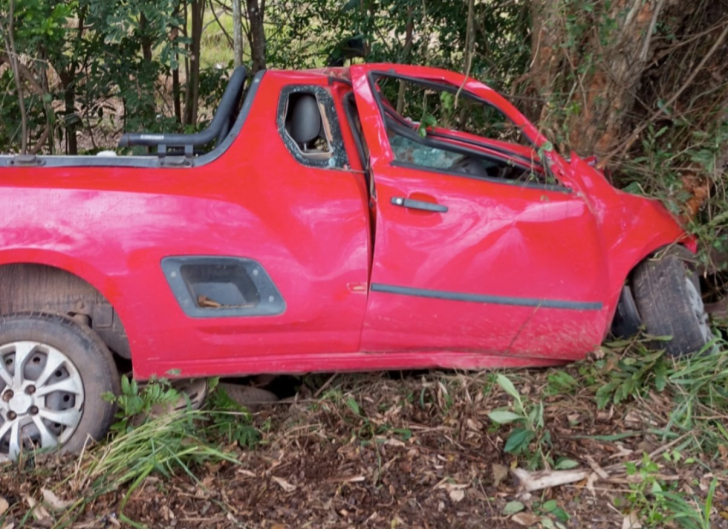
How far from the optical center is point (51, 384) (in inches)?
125

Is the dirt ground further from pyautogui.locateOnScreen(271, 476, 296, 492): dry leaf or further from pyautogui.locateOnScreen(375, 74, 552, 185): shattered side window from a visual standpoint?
pyautogui.locateOnScreen(375, 74, 552, 185): shattered side window

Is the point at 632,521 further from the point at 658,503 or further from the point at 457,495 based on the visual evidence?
the point at 457,495

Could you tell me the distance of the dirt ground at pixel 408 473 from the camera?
2.84 metres

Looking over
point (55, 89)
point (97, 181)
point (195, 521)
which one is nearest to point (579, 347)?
point (195, 521)

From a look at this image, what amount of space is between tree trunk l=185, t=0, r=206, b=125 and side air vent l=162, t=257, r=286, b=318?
12.6ft

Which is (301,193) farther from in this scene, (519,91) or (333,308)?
(519,91)

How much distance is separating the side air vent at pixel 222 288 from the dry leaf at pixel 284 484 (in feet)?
2.37

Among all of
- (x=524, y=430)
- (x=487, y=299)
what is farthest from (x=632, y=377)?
(x=487, y=299)

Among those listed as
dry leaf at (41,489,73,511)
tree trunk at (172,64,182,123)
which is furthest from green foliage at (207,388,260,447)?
tree trunk at (172,64,182,123)

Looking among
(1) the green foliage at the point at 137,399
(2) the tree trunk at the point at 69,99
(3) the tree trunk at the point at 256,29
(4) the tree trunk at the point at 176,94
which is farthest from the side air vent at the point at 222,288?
(3) the tree trunk at the point at 256,29

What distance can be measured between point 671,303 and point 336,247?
5.80 feet

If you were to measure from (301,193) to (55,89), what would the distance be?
4041 mm

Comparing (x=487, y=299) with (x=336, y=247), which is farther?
(x=487, y=299)

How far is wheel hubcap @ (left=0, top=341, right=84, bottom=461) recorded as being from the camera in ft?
10.3
